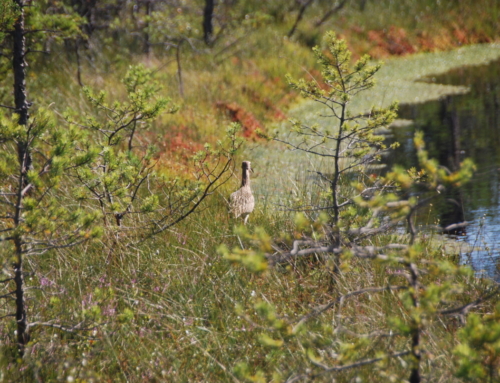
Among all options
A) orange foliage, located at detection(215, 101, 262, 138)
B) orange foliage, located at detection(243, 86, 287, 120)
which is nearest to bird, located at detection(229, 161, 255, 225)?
orange foliage, located at detection(215, 101, 262, 138)

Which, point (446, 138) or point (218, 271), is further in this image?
point (446, 138)

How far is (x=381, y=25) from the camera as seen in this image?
21.7 m

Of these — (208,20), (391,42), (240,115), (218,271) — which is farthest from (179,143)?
(391,42)

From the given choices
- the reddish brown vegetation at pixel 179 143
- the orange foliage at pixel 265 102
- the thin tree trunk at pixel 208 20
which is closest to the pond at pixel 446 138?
the orange foliage at pixel 265 102

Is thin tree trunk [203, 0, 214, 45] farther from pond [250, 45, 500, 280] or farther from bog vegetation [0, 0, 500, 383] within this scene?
bog vegetation [0, 0, 500, 383]

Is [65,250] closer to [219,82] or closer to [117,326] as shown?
[117,326]

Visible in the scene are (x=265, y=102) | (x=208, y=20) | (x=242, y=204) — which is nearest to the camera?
(x=242, y=204)

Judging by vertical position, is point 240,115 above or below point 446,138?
above

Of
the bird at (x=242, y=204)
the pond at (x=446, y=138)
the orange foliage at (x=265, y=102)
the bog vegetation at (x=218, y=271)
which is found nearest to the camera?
the bog vegetation at (x=218, y=271)

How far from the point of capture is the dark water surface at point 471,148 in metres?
5.53

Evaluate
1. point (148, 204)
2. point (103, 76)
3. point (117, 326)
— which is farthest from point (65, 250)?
point (103, 76)

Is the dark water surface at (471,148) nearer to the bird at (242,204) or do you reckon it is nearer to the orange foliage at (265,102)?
the bird at (242,204)

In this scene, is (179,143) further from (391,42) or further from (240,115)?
(391,42)

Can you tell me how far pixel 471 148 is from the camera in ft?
29.5
